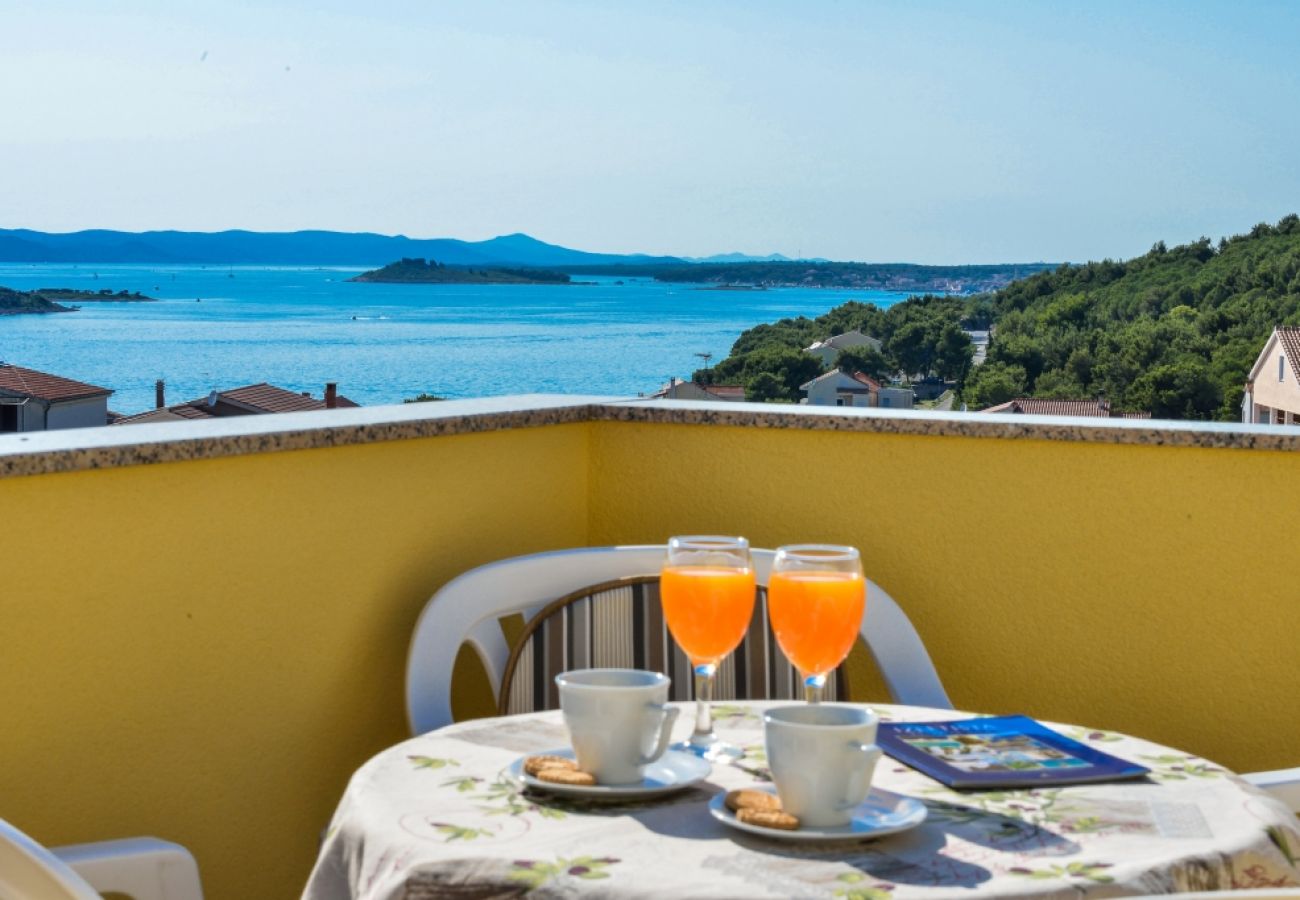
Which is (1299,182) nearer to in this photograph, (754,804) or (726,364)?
(726,364)

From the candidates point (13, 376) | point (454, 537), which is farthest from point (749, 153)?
point (454, 537)

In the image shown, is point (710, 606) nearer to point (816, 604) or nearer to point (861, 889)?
point (816, 604)

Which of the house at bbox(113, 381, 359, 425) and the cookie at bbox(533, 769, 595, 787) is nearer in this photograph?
the cookie at bbox(533, 769, 595, 787)

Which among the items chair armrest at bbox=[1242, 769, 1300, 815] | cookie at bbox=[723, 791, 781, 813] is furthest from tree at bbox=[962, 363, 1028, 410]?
cookie at bbox=[723, 791, 781, 813]

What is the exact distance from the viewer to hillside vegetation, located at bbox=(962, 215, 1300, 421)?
30.0 m

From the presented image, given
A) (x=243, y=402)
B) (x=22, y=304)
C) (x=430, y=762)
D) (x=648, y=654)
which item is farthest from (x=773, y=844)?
(x=22, y=304)

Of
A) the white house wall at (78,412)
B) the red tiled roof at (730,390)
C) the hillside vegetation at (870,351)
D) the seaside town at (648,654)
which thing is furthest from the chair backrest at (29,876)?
the hillside vegetation at (870,351)

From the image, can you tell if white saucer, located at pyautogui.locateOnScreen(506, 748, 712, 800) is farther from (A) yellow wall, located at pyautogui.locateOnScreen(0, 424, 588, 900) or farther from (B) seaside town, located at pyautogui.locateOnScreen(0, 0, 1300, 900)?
(A) yellow wall, located at pyautogui.locateOnScreen(0, 424, 588, 900)

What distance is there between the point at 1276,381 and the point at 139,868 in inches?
1259

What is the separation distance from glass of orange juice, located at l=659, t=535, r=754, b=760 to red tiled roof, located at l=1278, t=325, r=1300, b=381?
26.9 m

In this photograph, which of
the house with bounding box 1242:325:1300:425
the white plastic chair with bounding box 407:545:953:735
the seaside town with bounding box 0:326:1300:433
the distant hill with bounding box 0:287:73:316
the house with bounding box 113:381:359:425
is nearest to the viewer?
the white plastic chair with bounding box 407:545:953:735

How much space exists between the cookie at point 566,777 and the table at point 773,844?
0.02 metres

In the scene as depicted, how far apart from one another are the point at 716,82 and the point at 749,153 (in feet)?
11.1

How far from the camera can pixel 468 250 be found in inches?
2286
